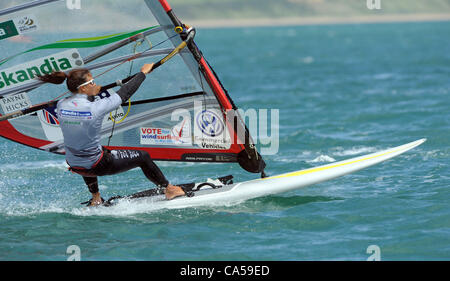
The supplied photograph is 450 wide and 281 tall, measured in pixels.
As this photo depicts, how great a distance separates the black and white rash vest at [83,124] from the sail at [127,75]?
2.96 feet

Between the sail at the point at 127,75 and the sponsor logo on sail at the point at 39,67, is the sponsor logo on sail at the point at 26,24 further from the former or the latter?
the sponsor logo on sail at the point at 39,67

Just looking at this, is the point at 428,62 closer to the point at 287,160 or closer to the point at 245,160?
the point at 287,160

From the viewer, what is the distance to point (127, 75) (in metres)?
7.61

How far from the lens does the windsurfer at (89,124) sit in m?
6.57

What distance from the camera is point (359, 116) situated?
49.1 feet

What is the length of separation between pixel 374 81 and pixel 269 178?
644 inches

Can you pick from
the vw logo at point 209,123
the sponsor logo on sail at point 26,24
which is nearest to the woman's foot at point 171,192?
the vw logo at point 209,123

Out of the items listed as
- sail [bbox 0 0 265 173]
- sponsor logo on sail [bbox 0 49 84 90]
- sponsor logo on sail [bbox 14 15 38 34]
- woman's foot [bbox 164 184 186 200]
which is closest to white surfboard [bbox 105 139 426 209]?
woman's foot [bbox 164 184 186 200]

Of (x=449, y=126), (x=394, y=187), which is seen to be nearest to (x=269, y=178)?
(x=394, y=187)

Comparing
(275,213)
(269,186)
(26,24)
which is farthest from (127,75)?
(275,213)

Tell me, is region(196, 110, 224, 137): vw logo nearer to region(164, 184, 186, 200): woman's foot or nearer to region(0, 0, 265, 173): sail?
region(0, 0, 265, 173): sail

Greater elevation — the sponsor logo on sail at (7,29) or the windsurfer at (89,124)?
the sponsor logo on sail at (7,29)

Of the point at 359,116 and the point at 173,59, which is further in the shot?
the point at 359,116

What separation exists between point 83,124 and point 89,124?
6 centimetres
